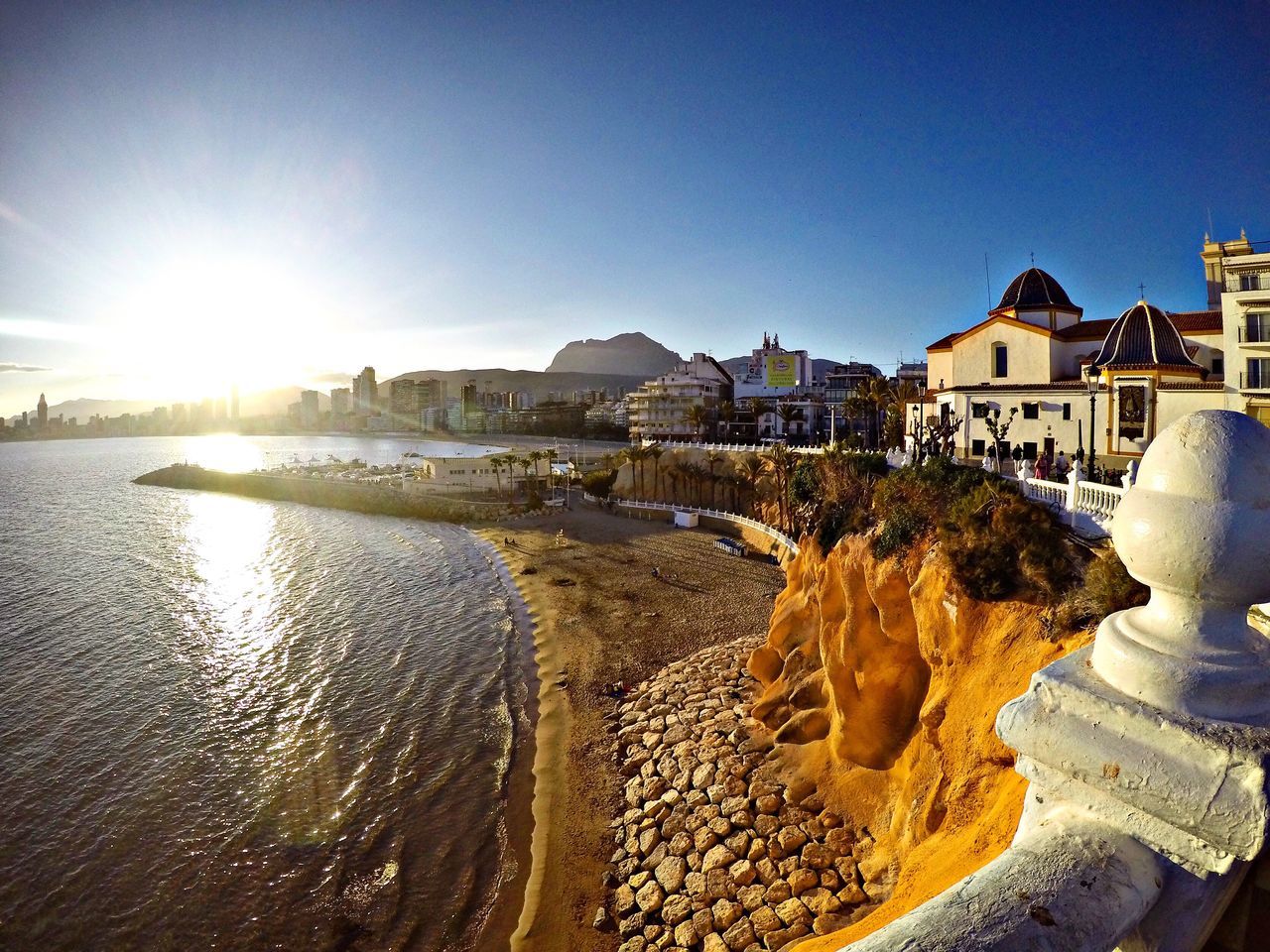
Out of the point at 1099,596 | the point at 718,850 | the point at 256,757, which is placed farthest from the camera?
the point at 256,757

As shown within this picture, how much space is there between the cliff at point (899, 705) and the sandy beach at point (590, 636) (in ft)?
16.9

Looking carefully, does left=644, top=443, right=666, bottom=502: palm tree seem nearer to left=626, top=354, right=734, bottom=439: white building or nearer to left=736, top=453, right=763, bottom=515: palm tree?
left=736, top=453, right=763, bottom=515: palm tree

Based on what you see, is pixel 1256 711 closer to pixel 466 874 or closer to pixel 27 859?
pixel 466 874

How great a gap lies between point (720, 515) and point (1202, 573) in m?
43.7

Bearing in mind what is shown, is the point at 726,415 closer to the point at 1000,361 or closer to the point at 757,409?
the point at 757,409

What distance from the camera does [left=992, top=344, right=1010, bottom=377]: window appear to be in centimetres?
3453

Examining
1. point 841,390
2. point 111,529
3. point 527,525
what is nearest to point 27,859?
point 527,525

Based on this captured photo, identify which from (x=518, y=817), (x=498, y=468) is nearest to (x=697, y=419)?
(x=498, y=468)

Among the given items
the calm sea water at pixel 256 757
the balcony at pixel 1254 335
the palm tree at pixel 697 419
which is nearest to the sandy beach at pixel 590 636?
the calm sea water at pixel 256 757

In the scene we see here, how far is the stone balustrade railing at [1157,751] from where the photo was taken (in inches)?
62.6

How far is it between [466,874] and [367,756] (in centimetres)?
624

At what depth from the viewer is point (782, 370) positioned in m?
96.5

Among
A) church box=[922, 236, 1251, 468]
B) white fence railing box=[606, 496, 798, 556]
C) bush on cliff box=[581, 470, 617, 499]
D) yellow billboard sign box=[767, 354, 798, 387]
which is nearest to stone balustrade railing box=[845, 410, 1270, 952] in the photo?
church box=[922, 236, 1251, 468]

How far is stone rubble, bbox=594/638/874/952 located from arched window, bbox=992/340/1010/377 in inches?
1041
